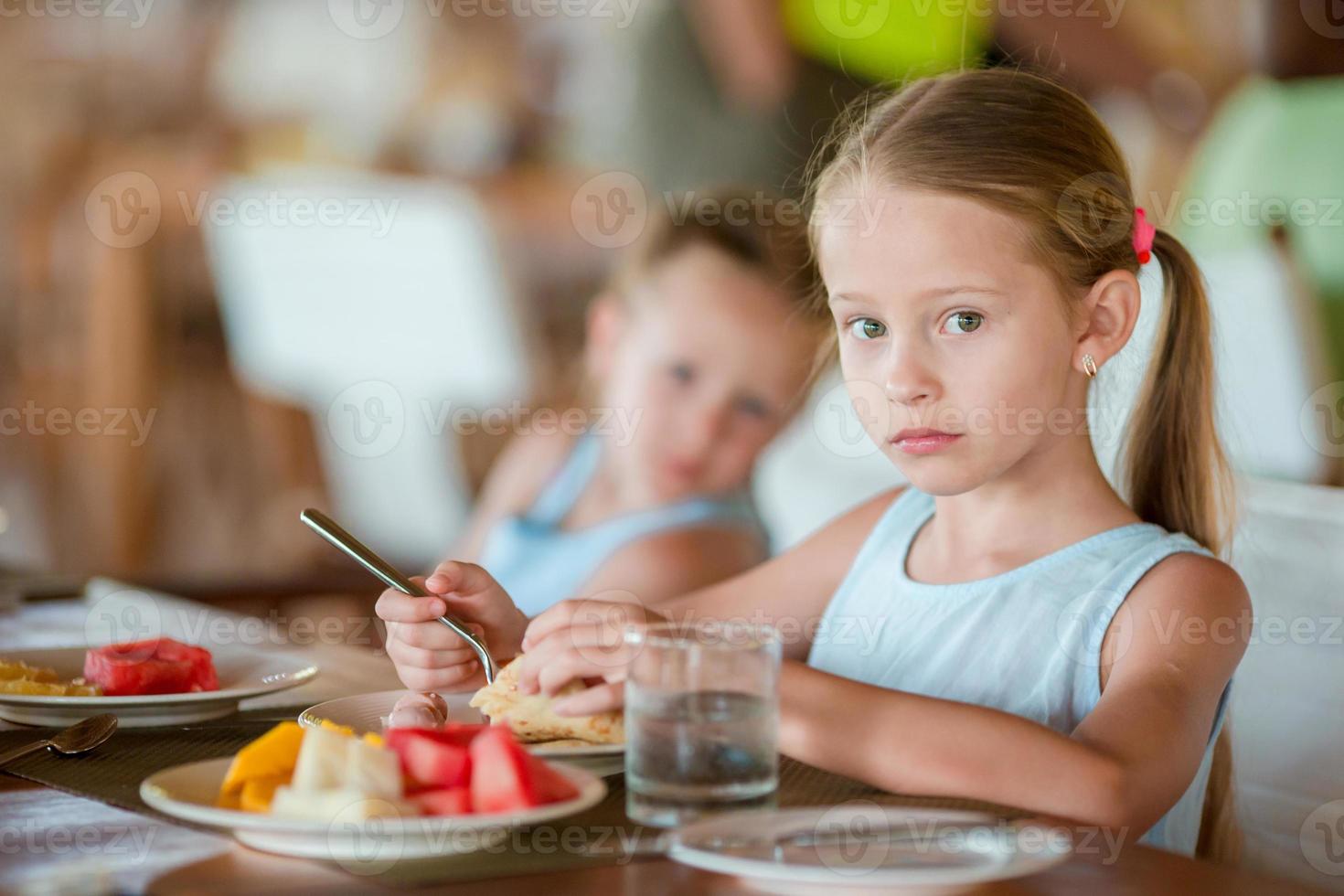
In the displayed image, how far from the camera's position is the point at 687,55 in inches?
153

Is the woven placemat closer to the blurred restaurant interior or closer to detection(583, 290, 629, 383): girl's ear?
detection(583, 290, 629, 383): girl's ear

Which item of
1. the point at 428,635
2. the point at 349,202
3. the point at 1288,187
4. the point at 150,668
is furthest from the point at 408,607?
the point at 349,202

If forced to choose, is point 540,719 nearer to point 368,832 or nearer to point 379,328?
point 368,832

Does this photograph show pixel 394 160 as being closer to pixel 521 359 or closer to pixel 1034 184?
pixel 521 359

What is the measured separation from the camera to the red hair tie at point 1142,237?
3.83 feet

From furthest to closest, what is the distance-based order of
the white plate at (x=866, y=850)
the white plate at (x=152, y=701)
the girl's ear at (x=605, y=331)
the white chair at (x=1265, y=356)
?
the girl's ear at (x=605, y=331) < the white chair at (x=1265, y=356) < the white plate at (x=152, y=701) < the white plate at (x=866, y=850)

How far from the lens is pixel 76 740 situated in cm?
87

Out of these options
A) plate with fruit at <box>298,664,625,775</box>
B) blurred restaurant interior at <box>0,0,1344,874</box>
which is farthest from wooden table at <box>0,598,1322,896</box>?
blurred restaurant interior at <box>0,0,1344,874</box>

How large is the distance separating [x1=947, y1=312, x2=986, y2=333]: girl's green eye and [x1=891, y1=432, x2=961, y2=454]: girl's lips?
0.08 meters

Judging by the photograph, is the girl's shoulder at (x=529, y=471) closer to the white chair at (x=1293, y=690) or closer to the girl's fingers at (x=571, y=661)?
the white chair at (x=1293, y=690)

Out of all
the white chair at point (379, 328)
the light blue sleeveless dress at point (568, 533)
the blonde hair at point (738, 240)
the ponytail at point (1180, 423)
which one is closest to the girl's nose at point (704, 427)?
the light blue sleeveless dress at point (568, 533)

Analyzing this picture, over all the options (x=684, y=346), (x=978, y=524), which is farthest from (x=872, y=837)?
(x=684, y=346)

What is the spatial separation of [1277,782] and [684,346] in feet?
3.43

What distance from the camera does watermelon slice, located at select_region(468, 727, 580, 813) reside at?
2.19ft
